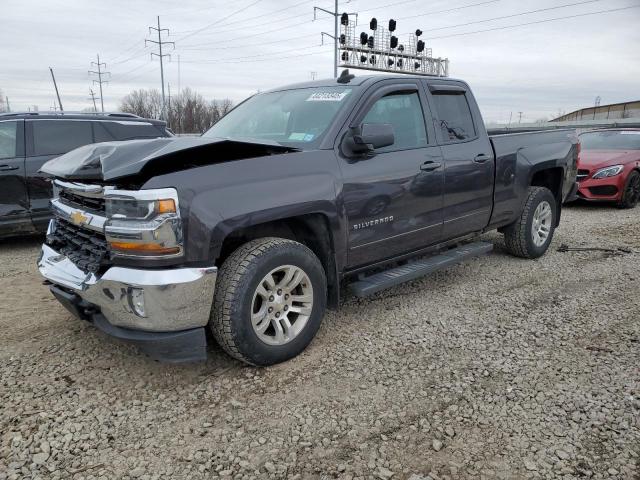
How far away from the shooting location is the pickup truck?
2.72 meters

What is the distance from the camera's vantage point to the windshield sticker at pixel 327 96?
3859 mm

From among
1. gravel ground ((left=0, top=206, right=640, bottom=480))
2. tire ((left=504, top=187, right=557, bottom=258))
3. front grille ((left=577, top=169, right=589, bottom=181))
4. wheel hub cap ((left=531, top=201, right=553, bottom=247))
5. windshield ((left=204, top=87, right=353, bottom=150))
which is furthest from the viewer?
front grille ((left=577, top=169, right=589, bottom=181))

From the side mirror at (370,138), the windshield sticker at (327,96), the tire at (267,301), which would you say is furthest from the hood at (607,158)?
the tire at (267,301)

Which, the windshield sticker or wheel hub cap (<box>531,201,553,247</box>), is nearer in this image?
the windshield sticker

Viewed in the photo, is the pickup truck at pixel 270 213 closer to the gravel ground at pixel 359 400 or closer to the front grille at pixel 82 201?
the front grille at pixel 82 201

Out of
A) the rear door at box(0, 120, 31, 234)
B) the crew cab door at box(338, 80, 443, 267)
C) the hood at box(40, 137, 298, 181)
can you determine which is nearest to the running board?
the crew cab door at box(338, 80, 443, 267)

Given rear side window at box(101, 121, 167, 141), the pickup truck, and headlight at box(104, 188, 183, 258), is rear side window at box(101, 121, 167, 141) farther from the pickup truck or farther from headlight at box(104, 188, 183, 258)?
headlight at box(104, 188, 183, 258)

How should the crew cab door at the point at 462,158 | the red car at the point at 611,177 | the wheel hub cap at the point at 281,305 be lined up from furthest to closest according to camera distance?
the red car at the point at 611,177 < the crew cab door at the point at 462,158 < the wheel hub cap at the point at 281,305

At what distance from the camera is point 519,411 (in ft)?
9.03

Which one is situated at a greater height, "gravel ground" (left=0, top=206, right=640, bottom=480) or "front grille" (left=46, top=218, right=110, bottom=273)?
"front grille" (left=46, top=218, right=110, bottom=273)

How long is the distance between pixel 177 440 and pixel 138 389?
61cm

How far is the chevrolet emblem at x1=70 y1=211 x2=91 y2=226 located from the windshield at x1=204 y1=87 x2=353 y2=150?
4.91ft

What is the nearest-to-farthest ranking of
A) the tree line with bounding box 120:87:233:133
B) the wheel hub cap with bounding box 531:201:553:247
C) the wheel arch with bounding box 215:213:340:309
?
the wheel arch with bounding box 215:213:340:309 → the wheel hub cap with bounding box 531:201:553:247 → the tree line with bounding box 120:87:233:133

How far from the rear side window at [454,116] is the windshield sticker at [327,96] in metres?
1.04
